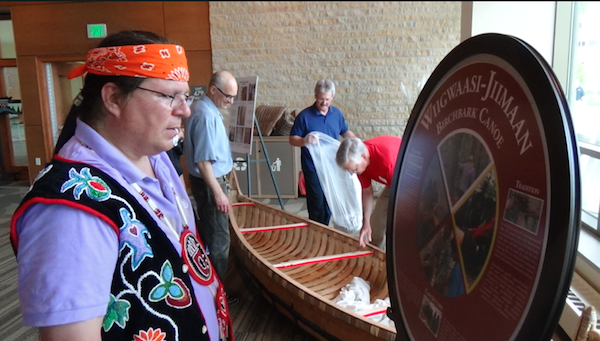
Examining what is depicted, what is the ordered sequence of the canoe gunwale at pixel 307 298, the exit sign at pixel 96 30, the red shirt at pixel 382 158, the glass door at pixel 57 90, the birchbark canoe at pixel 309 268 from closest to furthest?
1. the canoe gunwale at pixel 307 298
2. the birchbark canoe at pixel 309 268
3. the red shirt at pixel 382 158
4. the exit sign at pixel 96 30
5. the glass door at pixel 57 90

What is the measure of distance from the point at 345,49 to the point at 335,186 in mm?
3384

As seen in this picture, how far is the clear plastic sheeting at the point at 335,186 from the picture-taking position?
3885mm

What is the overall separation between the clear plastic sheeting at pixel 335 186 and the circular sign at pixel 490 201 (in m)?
3.07

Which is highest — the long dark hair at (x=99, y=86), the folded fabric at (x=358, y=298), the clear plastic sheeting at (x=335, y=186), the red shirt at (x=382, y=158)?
the long dark hair at (x=99, y=86)

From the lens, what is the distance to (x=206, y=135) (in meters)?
2.65

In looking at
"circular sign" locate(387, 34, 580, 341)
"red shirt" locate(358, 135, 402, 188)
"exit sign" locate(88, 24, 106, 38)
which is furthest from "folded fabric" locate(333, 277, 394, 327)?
"exit sign" locate(88, 24, 106, 38)

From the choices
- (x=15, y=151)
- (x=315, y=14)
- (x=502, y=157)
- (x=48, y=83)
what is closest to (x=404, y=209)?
(x=502, y=157)

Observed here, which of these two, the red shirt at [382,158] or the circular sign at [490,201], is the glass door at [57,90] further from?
the circular sign at [490,201]

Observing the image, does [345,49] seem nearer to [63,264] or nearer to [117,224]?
[117,224]

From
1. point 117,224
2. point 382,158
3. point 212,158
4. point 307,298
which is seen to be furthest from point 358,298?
point 117,224

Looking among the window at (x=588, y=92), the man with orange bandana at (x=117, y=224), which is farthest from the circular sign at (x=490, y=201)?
the window at (x=588, y=92)

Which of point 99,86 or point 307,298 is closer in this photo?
point 99,86

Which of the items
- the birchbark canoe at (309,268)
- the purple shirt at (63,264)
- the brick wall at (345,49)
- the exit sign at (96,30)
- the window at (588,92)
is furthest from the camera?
the exit sign at (96,30)

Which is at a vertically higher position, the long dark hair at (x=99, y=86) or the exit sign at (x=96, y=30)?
the exit sign at (x=96, y=30)
